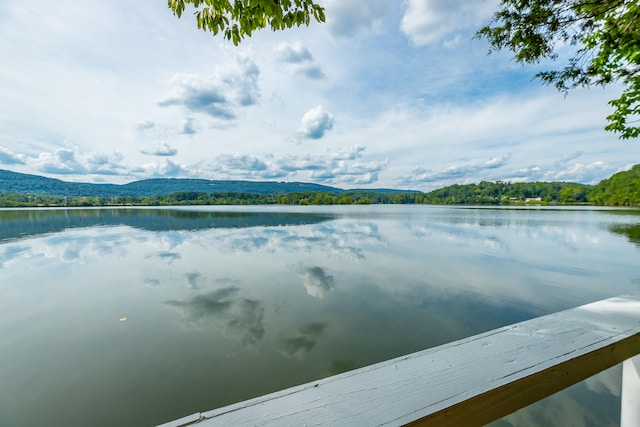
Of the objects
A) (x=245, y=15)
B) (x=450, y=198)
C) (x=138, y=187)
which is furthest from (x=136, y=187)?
(x=245, y=15)

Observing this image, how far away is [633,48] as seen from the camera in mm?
4082

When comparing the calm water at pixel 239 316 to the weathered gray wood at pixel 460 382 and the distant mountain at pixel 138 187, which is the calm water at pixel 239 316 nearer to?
the weathered gray wood at pixel 460 382

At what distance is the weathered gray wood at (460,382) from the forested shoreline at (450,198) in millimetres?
77763

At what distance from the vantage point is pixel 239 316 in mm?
4902

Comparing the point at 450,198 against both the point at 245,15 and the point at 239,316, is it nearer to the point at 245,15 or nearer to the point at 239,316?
the point at 239,316

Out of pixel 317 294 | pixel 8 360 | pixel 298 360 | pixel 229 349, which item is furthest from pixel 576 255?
A: pixel 8 360

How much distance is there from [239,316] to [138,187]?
6459 inches

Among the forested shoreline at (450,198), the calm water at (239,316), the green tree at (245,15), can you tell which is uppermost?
the green tree at (245,15)

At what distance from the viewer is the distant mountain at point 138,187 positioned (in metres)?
92.8

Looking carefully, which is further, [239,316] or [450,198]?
[450,198]

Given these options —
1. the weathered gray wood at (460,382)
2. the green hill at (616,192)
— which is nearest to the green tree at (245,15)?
the weathered gray wood at (460,382)

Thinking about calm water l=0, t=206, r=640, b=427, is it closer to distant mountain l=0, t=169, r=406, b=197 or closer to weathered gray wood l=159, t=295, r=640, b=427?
weathered gray wood l=159, t=295, r=640, b=427

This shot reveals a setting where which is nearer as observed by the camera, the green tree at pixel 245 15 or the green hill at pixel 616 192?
the green tree at pixel 245 15

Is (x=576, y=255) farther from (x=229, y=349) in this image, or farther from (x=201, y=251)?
(x=201, y=251)
